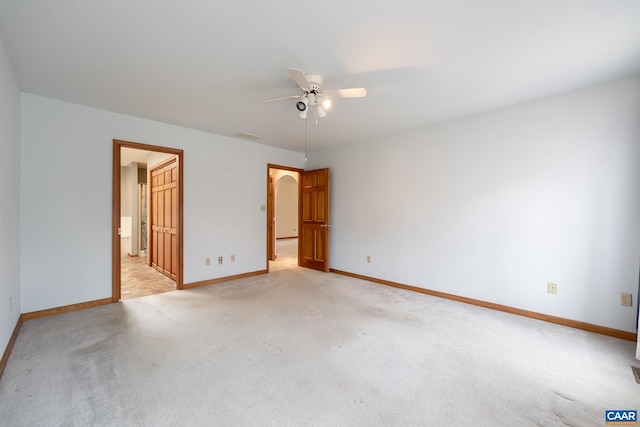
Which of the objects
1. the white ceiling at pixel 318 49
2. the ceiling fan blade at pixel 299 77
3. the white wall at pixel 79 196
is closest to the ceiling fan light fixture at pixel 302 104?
the ceiling fan blade at pixel 299 77

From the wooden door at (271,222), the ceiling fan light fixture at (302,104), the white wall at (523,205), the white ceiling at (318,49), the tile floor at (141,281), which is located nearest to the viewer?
the white ceiling at (318,49)

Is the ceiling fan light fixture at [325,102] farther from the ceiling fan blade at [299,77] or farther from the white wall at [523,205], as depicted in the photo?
the white wall at [523,205]

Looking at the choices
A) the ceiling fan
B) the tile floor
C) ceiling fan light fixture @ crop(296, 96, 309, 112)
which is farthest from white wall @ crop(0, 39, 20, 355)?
ceiling fan light fixture @ crop(296, 96, 309, 112)

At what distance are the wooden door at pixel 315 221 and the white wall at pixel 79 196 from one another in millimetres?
1935

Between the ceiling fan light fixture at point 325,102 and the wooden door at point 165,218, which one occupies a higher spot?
the ceiling fan light fixture at point 325,102

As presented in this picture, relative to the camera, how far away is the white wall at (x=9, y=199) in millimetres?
2170

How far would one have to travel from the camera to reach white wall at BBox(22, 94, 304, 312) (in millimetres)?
3072

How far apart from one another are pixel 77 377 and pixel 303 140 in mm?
4127

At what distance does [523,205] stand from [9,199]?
5.21 meters

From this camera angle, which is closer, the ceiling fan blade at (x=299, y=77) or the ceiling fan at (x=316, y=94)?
the ceiling fan blade at (x=299, y=77)

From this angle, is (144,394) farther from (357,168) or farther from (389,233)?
(357,168)

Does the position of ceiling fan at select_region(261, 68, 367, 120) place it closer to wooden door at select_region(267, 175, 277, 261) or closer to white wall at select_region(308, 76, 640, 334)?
white wall at select_region(308, 76, 640, 334)

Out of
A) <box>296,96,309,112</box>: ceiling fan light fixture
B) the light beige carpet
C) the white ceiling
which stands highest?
the white ceiling

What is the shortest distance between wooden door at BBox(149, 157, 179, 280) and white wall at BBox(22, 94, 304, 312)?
1.28ft
